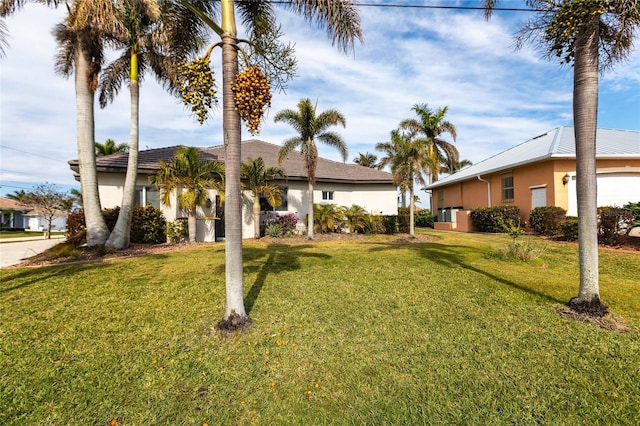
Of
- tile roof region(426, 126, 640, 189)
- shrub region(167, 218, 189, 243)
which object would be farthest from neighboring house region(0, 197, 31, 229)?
tile roof region(426, 126, 640, 189)

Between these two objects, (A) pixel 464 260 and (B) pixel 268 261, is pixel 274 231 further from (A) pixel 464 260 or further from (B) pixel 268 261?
(A) pixel 464 260

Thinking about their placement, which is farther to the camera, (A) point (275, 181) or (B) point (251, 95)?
(A) point (275, 181)

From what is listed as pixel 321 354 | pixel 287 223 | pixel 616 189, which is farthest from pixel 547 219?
pixel 321 354

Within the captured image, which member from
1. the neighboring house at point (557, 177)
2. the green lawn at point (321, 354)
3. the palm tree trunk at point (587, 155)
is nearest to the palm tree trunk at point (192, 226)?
the green lawn at point (321, 354)

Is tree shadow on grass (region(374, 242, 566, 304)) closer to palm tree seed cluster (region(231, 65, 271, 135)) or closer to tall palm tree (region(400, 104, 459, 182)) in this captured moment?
palm tree seed cluster (region(231, 65, 271, 135))

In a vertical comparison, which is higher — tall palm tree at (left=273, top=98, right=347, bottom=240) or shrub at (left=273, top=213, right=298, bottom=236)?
tall palm tree at (left=273, top=98, right=347, bottom=240)

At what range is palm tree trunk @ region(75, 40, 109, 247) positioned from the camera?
402 inches

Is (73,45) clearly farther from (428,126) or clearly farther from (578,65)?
(428,126)

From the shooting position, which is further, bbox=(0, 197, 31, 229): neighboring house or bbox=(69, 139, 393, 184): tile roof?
bbox=(0, 197, 31, 229): neighboring house

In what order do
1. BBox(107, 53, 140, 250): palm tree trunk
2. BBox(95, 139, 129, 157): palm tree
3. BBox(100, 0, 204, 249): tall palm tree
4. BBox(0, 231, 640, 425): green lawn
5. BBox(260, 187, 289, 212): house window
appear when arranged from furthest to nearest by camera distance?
BBox(95, 139, 129, 157): palm tree, BBox(260, 187, 289, 212): house window, BBox(107, 53, 140, 250): palm tree trunk, BBox(100, 0, 204, 249): tall palm tree, BBox(0, 231, 640, 425): green lawn

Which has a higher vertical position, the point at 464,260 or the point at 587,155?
the point at 587,155

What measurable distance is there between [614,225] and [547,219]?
332 cm

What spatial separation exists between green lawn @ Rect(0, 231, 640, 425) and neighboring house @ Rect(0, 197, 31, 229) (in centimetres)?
4318

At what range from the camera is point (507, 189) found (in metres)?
17.7
